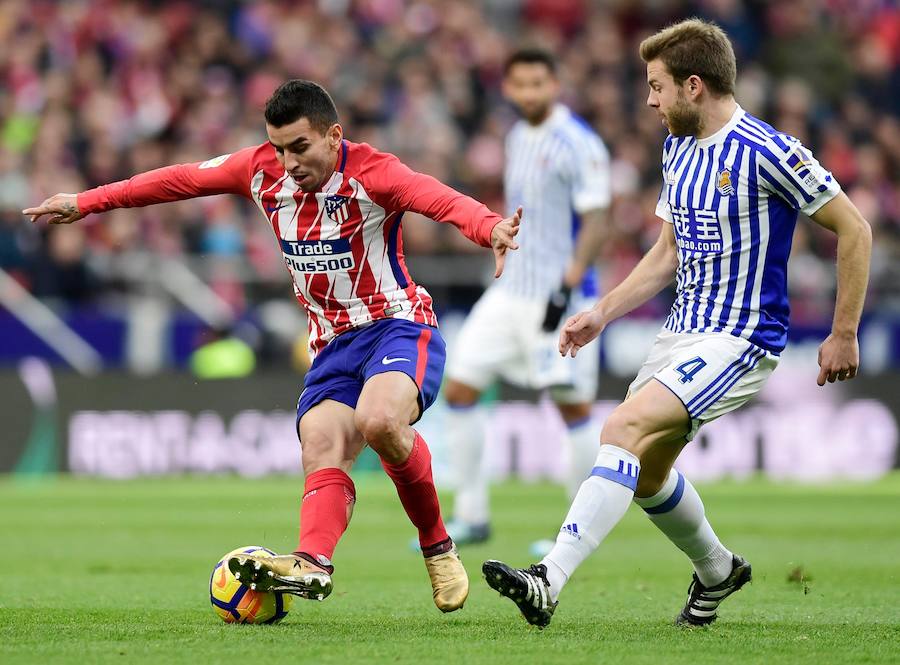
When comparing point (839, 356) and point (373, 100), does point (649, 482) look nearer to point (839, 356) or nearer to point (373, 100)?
point (839, 356)

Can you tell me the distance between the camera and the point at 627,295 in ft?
19.6

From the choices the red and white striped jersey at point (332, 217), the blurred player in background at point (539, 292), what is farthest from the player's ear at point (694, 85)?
the blurred player in background at point (539, 292)

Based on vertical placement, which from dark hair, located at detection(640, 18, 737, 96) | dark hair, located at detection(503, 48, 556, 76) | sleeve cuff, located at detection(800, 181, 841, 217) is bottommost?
sleeve cuff, located at detection(800, 181, 841, 217)

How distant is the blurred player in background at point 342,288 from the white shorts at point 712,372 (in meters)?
1.02

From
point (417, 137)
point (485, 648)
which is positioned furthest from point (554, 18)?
point (485, 648)

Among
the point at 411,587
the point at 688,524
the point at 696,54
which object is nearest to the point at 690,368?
the point at 688,524

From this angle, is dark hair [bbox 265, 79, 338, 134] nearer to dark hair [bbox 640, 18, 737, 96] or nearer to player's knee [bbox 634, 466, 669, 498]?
dark hair [bbox 640, 18, 737, 96]

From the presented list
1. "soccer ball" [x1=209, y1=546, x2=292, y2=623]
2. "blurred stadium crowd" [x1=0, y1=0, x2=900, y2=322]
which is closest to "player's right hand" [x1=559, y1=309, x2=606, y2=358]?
"soccer ball" [x1=209, y1=546, x2=292, y2=623]

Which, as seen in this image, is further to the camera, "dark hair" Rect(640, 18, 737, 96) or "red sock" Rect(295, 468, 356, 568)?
"red sock" Rect(295, 468, 356, 568)

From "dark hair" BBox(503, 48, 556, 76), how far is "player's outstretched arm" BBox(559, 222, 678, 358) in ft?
11.8

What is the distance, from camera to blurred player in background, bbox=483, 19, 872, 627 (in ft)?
18.1

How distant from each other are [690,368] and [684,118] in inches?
37.9

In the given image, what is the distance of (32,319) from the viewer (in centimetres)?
1552

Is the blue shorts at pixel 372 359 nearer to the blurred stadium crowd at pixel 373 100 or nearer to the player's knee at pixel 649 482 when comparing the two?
the player's knee at pixel 649 482
